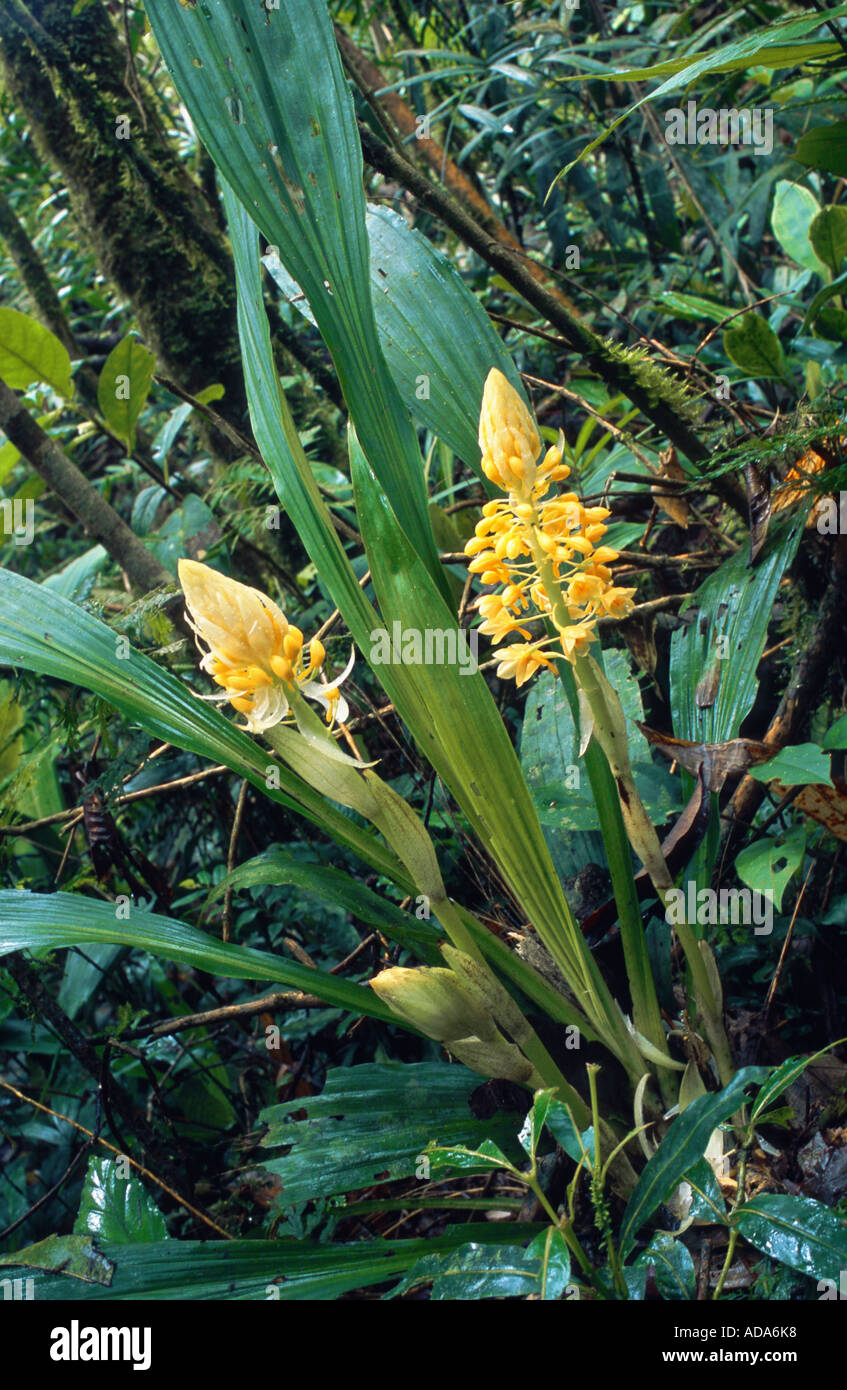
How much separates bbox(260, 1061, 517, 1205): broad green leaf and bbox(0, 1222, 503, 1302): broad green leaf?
0.07 metres

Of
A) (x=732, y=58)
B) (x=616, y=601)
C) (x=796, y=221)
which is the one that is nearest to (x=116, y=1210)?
(x=616, y=601)

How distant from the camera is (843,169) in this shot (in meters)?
1.14

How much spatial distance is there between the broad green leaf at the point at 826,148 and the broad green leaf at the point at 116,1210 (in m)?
1.45

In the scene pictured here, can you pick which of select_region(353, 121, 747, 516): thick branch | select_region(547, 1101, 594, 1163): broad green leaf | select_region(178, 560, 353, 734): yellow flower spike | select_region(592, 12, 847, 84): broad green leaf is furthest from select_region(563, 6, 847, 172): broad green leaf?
select_region(547, 1101, 594, 1163): broad green leaf

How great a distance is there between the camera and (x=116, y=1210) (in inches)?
40.0

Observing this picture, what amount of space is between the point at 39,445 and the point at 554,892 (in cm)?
117

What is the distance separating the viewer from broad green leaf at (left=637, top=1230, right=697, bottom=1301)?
74cm

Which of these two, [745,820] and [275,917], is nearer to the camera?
[745,820]

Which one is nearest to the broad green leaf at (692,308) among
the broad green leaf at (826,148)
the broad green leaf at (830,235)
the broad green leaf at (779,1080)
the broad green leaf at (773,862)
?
the broad green leaf at (830,235)

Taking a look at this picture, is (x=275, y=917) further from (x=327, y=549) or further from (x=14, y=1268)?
(x=327, y=549)

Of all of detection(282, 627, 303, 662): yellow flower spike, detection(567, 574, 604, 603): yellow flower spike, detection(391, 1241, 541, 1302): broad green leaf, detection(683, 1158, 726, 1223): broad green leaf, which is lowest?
detection(391, 1241, 541, 1302): broad green leaf

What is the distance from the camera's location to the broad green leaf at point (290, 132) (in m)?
0.73

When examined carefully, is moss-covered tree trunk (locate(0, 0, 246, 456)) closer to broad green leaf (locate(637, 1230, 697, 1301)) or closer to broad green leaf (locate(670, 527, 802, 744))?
broad green leaf (locate(670, 527, 802, 744))
